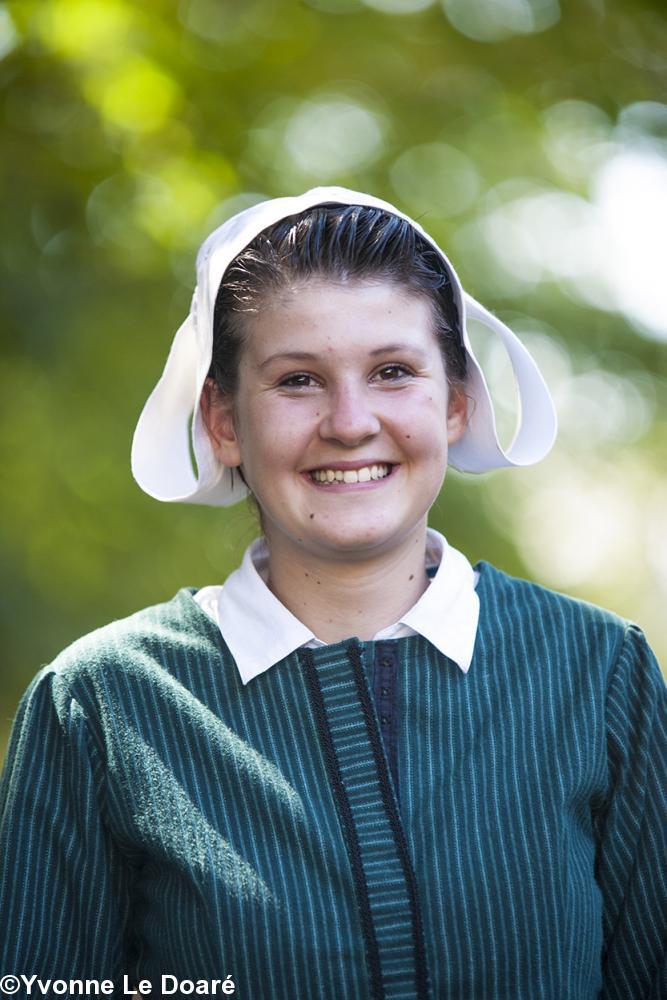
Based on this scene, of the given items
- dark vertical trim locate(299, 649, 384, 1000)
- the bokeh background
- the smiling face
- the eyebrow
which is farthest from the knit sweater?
the bokeh background

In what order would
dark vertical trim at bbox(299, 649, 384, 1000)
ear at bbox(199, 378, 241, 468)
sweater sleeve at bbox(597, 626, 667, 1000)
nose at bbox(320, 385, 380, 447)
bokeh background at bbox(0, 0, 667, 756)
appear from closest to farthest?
dark vertical trim at bbox(299, 649, 384, 1000) < nose at bbox(320, 385, 380, 447) < sweater sleeve at bbox(597, 626, 667, 1000) < ear at bbox(199, 378, 241, 468) < bokeh background at bbox(0, 0, 667, 756)

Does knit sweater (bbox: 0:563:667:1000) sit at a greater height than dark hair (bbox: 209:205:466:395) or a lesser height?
lesser

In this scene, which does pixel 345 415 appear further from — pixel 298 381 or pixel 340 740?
pixel 340 740

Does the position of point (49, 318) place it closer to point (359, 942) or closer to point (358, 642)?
point (358, 642)

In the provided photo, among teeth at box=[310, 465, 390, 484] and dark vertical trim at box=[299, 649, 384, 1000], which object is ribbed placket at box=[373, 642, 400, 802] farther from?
teeth at box=[310, 465, 390, 484]

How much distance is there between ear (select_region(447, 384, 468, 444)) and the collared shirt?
0.25 metres

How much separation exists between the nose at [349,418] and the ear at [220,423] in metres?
0.29

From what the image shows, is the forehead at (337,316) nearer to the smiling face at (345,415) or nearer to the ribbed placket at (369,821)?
the smiling face at (345,415)

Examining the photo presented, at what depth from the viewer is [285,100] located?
533cm

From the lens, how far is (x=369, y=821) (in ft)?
6.55

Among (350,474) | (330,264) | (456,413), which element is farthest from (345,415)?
Result: (456,413)

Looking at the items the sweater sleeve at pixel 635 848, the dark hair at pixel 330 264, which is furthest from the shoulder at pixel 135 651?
the sweater sleeve at pixel 635 848

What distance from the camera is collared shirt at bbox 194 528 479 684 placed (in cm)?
215

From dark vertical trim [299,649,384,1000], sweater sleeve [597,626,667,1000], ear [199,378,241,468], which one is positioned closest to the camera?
dark vertical trim [299,649,384,1000]
